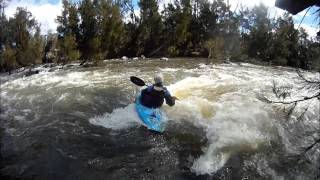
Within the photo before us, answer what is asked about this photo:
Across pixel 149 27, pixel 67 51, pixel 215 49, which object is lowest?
pixel 215 49

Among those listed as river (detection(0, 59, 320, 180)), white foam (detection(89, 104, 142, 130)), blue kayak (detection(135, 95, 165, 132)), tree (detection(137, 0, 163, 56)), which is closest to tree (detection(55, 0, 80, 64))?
river (detection(0, 59, 320, 180))

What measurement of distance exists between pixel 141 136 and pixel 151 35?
53.8 ft

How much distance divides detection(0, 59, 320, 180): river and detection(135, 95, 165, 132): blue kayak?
0.53 ft

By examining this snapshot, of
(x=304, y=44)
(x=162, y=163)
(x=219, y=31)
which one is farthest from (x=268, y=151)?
(x=304, y=44)

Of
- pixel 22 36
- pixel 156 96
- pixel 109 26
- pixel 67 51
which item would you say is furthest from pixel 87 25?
pixel 156 96

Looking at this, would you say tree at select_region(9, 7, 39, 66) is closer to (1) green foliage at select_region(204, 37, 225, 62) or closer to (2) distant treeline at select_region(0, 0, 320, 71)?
(2) distant treeline at select_region(0, 0, 320, 71)

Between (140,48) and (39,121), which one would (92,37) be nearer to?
(140,48)

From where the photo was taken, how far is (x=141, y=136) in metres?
7.54

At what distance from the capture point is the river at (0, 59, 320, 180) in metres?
6.14

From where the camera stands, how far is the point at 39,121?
310 inches

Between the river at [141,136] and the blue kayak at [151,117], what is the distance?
0.16m

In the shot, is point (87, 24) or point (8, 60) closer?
point (8, 60)

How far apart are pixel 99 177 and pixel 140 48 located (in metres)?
16.9

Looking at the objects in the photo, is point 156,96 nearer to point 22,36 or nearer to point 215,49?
point 22,36
